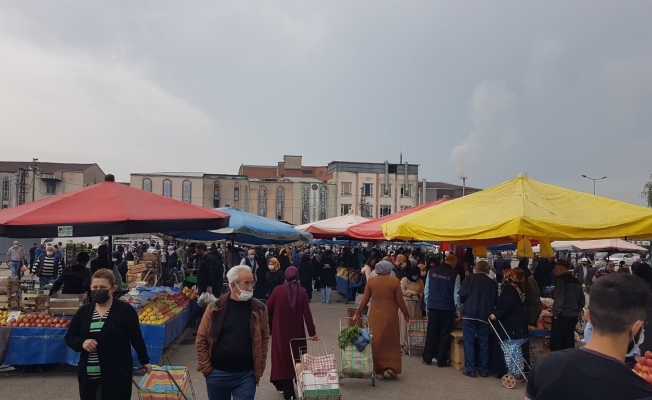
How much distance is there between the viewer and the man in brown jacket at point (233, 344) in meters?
4.65

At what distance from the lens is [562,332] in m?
8.02

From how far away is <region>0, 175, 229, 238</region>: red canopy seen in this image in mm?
6223

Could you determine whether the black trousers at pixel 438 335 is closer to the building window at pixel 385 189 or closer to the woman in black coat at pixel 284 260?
the woman in black coat at pixel 284 260

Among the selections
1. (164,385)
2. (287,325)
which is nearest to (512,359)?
(287,325)

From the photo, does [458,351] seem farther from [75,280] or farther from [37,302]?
[37,302]

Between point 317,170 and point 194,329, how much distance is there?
6952 cm

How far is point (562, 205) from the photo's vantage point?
746cm

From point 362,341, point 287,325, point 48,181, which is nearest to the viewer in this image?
point 287,325

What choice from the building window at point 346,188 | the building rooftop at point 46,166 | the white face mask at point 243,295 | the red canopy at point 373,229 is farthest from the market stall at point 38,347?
the building rooftop at point 46,166

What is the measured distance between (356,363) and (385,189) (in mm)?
68108

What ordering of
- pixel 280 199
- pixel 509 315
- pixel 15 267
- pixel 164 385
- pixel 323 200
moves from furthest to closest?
1. pixel 323 200
2. pixel 280 199
3. pixel 15 267
4. pixel 509 315
5. pixel 164 385

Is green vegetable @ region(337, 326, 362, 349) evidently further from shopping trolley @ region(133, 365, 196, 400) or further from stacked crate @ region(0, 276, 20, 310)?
stacked crate @ region(0, 276, 20, 310)

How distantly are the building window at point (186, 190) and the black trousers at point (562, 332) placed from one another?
66015 millimetres

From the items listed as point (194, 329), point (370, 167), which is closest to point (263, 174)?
point (370, 167)
